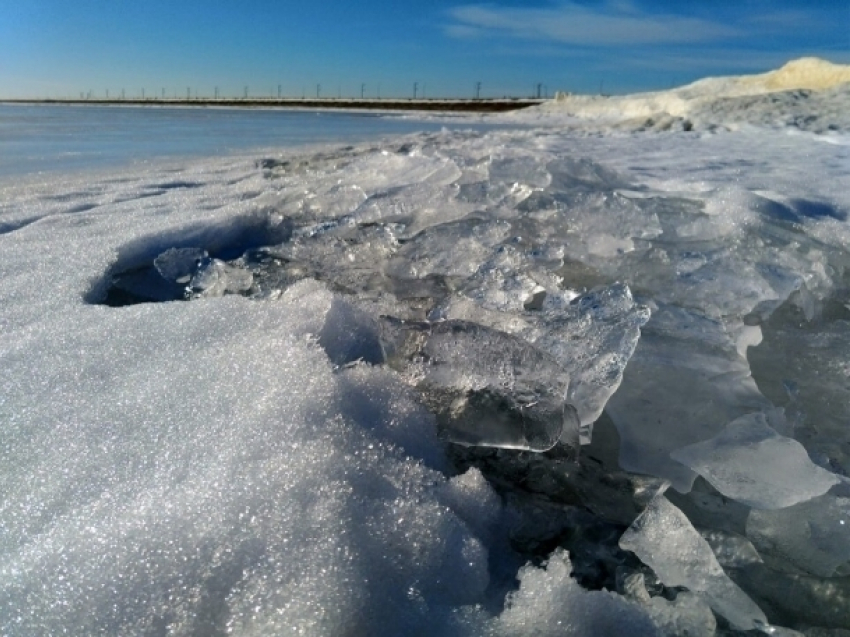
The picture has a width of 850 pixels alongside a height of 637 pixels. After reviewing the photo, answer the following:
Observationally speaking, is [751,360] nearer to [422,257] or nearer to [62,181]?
[422,257]

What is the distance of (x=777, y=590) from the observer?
88 centimetres

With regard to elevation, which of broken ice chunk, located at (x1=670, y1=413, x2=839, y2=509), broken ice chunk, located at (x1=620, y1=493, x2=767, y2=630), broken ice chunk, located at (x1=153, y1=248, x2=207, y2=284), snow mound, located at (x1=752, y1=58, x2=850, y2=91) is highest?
snow mound, located at (x1=752, y1=58, x2=850, y2=91)

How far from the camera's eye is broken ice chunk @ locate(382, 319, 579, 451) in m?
1.13

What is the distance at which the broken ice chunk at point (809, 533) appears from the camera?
91 centimetres

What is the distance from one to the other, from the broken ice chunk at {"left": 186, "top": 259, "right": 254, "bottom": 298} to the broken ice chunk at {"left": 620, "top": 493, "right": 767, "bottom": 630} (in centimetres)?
135

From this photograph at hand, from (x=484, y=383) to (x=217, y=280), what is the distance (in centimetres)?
108

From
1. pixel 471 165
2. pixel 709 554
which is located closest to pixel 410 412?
pixel 709 554

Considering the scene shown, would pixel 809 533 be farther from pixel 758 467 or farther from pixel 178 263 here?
pixel 178 263

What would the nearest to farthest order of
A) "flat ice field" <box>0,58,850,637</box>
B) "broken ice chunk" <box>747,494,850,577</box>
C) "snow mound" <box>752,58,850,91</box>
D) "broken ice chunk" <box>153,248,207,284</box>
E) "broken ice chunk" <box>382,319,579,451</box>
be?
"flat ice field" <box>0,58,850,637</box> → "broken ice chunk" <box>747,494,850,577</box> → "broken ice chunk" <box>382,319,579,451</box> → "broken ice chunk" <box>153,248,207,284</box> → "snow mound" <box>752,58,850,91</box>

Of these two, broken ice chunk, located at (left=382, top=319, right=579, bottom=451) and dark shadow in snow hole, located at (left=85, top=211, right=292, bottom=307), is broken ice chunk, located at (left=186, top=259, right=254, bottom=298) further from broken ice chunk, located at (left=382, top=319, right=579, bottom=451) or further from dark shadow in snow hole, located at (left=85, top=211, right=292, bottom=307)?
broken ice chunk, located at (left=382, top=319, right=579, bottom=451)

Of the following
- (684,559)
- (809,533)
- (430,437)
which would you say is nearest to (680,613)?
(684,559)

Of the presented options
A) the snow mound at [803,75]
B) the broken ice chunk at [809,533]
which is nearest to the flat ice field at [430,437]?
the broken ice chunk at [809,533]

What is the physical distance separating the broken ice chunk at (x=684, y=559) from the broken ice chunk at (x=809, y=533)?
0.14 metres

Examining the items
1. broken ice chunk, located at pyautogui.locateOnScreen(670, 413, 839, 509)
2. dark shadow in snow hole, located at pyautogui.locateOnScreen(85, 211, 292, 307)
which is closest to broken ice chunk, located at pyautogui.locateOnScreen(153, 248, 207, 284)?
dark shadow in snow hole, located at pyautogui.locateOnScreen(85, 211, 292, 307)
